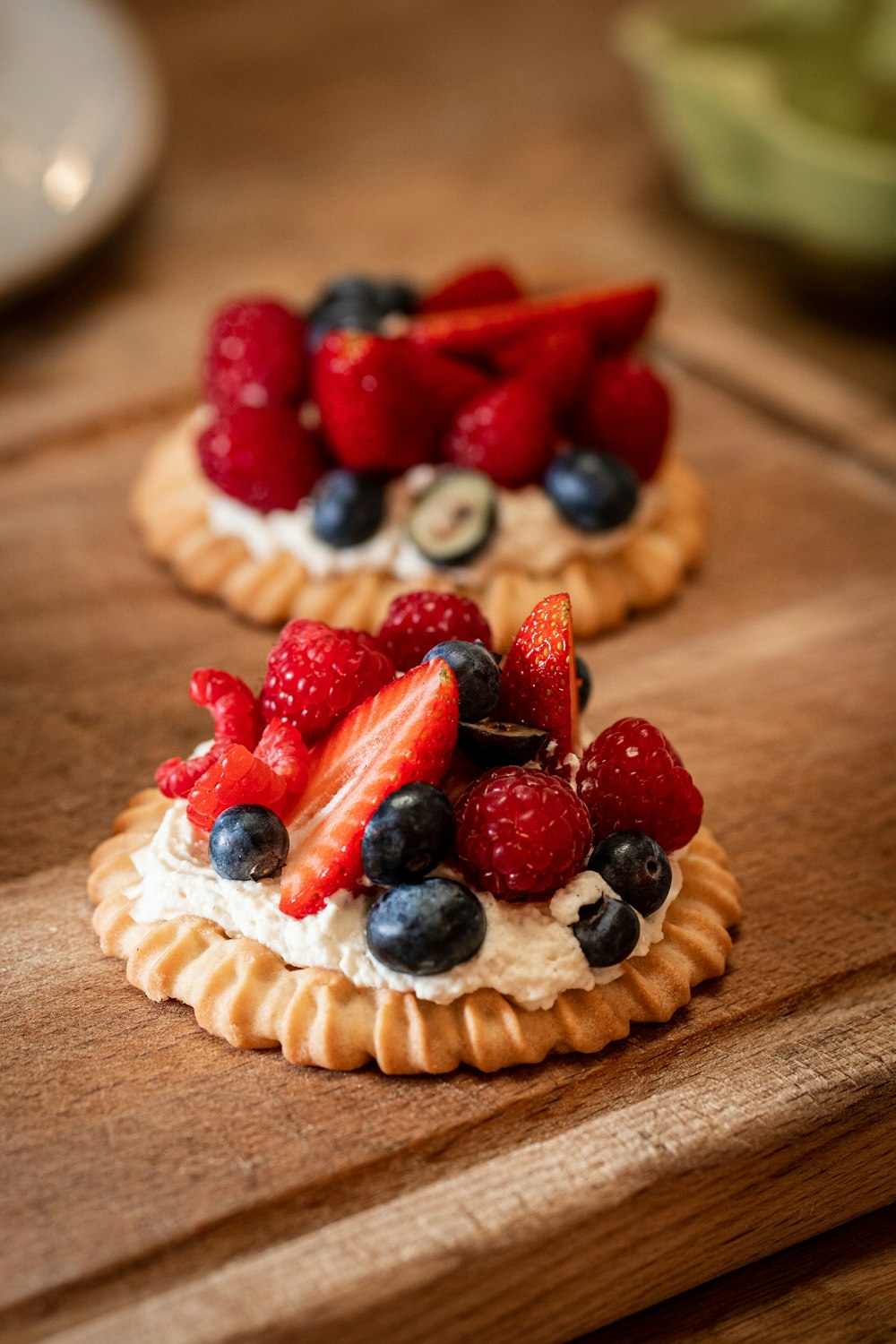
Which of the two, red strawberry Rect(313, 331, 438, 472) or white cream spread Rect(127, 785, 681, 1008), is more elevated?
red strawberry Rect(313, 331, 438, 472)

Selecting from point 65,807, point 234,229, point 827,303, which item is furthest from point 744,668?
point 234,229

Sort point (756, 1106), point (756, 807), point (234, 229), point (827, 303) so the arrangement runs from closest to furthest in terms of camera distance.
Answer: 1. point (756, 1106)
2. point (756, 807)
3. point (827, 303)
4. point (234, 229)

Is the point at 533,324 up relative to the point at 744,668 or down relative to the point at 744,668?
up

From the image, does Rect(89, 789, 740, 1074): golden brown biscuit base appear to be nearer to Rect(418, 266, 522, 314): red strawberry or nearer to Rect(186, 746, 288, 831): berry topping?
Rect(186, 746, 288, 831): berry topping

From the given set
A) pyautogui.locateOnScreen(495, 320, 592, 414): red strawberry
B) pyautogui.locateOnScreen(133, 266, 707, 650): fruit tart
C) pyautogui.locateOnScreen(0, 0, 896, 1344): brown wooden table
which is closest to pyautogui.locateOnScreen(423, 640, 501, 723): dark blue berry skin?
pyautogui.locateOnScreen(0, 0, 896, 1344): brown wooden table

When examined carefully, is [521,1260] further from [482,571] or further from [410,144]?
[410,144]

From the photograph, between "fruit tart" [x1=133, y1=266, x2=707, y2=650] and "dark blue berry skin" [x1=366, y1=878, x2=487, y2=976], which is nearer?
"dark blue berry skin" [x1=366, y1=878, x2=487, y2=976]
